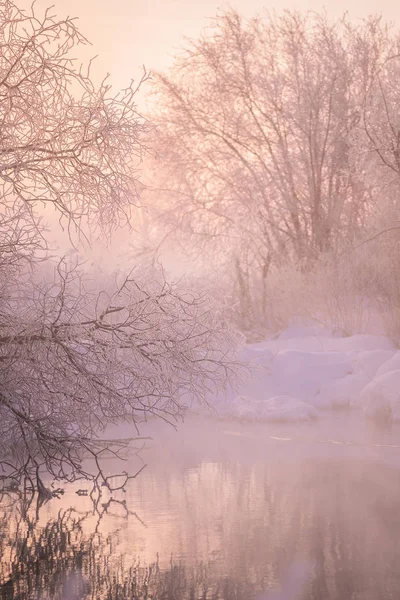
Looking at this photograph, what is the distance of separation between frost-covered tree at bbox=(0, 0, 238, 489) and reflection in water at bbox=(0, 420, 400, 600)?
76 cm

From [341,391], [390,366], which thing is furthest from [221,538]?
[390,366]

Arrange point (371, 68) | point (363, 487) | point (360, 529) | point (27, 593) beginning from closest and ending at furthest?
1. point (27, 593)
2. point (360, 529)
3. point (363, 487)
4. point (371, 68)

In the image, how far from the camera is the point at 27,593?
409cm

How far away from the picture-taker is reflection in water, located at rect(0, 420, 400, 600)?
13.6 feet

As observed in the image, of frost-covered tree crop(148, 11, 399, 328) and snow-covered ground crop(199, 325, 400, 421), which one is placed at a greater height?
frost-covered tree crop(148, 11, 399, 328)

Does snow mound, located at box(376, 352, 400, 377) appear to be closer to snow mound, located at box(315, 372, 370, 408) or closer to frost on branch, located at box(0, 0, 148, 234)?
snow mound, located at box(315, 372, 370, 408)

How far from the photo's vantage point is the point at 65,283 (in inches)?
226

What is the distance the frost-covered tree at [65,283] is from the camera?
206 inches

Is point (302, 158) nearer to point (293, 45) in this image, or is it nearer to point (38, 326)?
point (293, 45)

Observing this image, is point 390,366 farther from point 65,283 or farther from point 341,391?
Result: point 65,283

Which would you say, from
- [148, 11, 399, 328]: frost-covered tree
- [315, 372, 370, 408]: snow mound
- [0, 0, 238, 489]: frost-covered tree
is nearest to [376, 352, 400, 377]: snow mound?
[315, 372, 370, 408]: snow mound

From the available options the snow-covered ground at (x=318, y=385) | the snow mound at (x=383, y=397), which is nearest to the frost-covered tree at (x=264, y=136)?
the snow-covered ground at (x=318, y=385)

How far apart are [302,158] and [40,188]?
50.0 feet

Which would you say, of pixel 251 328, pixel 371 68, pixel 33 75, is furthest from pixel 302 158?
pixel 33 75
